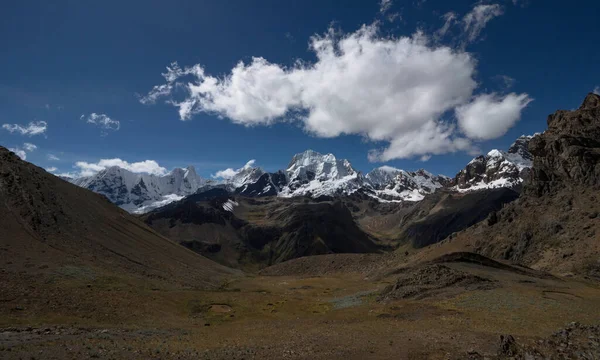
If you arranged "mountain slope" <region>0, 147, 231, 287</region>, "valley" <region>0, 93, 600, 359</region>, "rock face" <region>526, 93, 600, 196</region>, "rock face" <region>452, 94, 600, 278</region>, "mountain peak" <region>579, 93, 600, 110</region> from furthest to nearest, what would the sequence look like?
"mountain peak" <region>579, 93, 600, 110</region>, "rock face" <region>526, 93, 600, 196</region>, "rock face" <region>452, 94, 600, 278</region>, "mountain slope" <region>0, 147, 231, 287</region>, "valley" <region>0, 93, 600, 359</region>

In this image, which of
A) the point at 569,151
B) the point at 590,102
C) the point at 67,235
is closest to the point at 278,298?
the point at 67,235

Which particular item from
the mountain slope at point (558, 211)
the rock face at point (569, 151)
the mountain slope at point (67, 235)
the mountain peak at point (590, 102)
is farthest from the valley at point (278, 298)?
the mountain peak at point (590, 102)

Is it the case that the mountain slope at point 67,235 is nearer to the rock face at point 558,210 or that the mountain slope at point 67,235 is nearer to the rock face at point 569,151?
the rock face at point 558,210

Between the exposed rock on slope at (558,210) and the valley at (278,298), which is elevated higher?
the exposed rock on slope at (558,210)

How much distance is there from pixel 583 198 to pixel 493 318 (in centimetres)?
11543

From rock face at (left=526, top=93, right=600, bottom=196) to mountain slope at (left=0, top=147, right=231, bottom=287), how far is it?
5461 inches

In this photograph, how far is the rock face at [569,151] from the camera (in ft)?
449

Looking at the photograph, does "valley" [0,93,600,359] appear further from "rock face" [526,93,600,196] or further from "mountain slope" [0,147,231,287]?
"rock face" [526,93,600,196]

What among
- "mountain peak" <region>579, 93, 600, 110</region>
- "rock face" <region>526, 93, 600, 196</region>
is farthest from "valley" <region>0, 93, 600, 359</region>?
"mountain peak" <region>579, 93, 600, 110</region>

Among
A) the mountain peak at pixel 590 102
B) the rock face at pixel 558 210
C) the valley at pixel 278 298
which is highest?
the mountain peak at pixel 590 102

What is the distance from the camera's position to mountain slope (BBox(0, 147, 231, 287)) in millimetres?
67875

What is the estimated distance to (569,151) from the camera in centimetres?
14562

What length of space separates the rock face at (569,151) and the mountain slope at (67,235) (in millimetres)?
138698

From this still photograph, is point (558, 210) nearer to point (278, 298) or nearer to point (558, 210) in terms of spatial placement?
point (558, 210)
